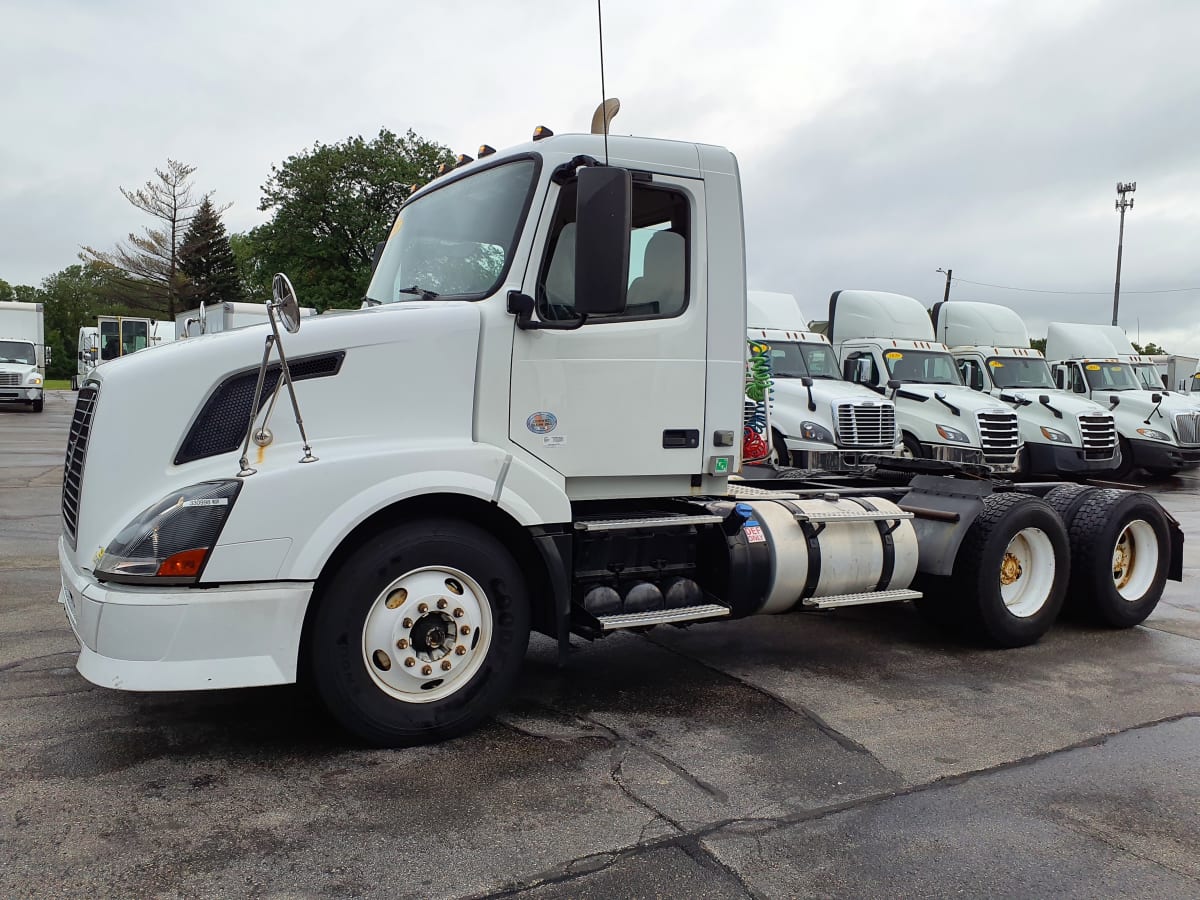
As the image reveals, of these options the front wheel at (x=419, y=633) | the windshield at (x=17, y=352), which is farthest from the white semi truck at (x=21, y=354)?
the front wheel at (x=419, y=633)

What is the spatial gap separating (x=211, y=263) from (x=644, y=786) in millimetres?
70890

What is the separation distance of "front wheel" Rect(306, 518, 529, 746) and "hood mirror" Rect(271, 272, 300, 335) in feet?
3.16

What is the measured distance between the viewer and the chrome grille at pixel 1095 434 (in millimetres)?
18078

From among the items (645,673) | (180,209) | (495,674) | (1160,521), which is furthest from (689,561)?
(180,209)

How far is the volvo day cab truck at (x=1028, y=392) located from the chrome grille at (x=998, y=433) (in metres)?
1.87

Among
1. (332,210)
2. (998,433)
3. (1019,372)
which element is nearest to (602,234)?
(998,433)

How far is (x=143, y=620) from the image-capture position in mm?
3682

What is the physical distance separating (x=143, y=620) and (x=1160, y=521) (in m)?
6.75

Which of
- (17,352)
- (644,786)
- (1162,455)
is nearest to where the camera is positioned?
(644,786)

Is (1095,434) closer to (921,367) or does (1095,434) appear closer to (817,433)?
(921,367)

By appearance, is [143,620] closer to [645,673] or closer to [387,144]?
[645,673]

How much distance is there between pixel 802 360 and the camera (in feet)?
52.0

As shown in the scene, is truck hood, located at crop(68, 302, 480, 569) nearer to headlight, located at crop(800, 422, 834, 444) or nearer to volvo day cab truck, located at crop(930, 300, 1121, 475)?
headlight, located at crop(800, 422, 834, 444)

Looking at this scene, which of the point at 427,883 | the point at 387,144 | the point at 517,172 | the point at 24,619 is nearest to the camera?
the point at 427,883
